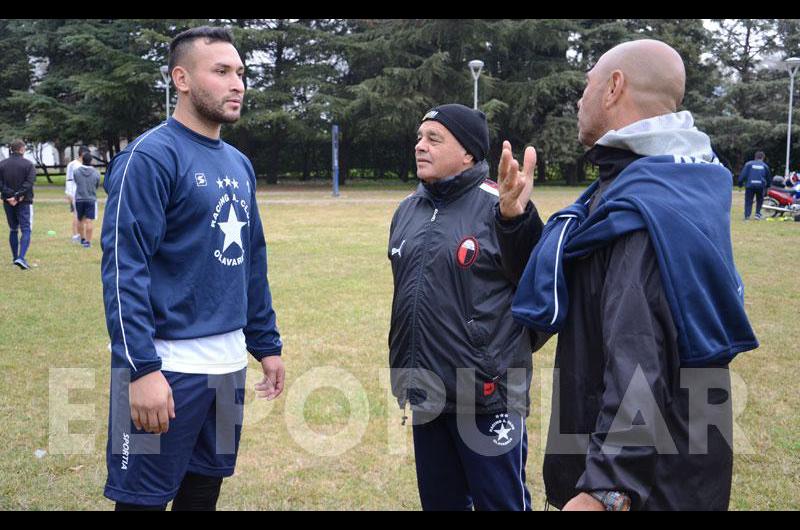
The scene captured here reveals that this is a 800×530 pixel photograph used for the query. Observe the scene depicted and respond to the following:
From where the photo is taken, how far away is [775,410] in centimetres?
550

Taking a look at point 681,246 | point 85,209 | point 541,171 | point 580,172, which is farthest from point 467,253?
point 580,172

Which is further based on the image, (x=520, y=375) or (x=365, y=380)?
(x=365, y=380)

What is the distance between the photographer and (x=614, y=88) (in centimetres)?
202

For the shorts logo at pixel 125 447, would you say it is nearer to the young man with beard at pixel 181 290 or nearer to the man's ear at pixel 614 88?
the young man with beard at pixel 181 290

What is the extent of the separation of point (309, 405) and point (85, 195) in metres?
10.3

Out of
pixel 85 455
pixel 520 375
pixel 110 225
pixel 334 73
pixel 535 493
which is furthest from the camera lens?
pixel 334 73

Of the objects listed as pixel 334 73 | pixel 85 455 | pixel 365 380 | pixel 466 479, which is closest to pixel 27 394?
pixel 85 455

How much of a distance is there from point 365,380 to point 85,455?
2.31 m

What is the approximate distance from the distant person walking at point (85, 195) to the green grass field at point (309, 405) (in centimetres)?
256

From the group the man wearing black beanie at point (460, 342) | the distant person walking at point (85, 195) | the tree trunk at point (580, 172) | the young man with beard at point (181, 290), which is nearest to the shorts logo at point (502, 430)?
the man wearing black beanie at point (460, 342)

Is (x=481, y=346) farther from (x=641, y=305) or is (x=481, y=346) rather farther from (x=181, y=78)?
(x=181, y=78)

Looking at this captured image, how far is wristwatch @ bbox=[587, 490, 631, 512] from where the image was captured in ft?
5.58

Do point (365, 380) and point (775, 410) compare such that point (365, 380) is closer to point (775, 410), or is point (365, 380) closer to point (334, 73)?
point (775, 410)

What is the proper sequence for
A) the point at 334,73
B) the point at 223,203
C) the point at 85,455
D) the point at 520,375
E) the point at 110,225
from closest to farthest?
the point at 110,225 → the point at 223,203 → the point at 520,375 → the point at 85,455 → the point at 334,73
